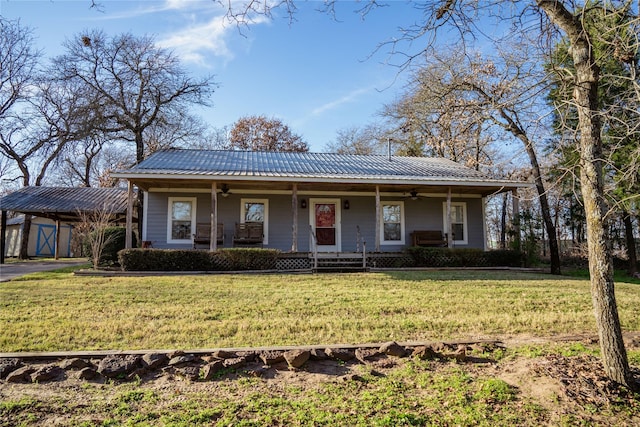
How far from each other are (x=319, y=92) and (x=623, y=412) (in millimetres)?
11366

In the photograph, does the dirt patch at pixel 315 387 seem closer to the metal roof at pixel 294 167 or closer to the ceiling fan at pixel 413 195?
the metal roof at pixel 294 167

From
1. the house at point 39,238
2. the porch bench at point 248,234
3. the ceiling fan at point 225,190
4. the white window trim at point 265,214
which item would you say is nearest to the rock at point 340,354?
the porch bench at point 248,234

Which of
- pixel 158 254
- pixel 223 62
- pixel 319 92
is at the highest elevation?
pixel 319 92

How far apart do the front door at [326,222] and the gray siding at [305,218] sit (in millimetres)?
208

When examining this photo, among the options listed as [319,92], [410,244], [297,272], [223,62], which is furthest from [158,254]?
[410,244]

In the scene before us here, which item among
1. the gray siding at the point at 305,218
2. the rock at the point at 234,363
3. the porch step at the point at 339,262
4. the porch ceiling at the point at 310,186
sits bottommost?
the rock at the point at 234,363

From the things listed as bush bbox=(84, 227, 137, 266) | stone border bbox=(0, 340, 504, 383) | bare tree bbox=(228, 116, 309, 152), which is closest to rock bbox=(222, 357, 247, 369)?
stone border bbox=(0, 340, 504, 383)

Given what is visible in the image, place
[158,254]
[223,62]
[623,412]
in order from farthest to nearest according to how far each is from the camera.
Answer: [158,254]
[223,62]
[623,412]

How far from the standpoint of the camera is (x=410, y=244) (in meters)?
14.2

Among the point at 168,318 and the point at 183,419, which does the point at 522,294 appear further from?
the point at 183,419

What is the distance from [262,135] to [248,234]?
19280mm

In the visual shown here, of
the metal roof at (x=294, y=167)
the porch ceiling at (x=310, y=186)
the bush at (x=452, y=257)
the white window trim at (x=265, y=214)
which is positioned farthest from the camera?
the white window trim at (x=265, y=214)

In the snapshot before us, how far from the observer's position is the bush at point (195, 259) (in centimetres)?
1055

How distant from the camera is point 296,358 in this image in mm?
3771
